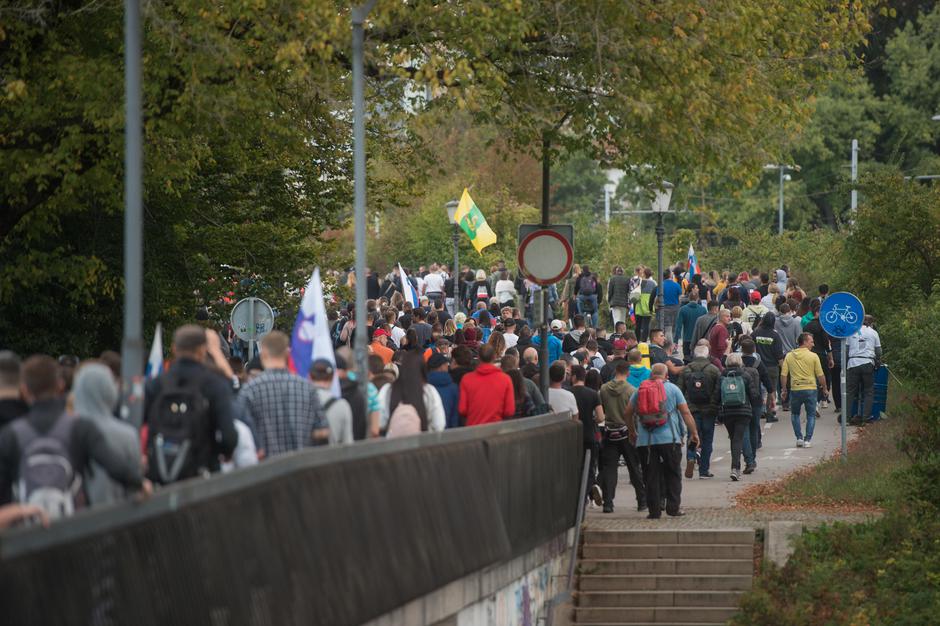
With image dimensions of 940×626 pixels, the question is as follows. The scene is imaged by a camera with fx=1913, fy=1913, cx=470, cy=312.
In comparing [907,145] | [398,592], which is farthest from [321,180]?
[907,145]

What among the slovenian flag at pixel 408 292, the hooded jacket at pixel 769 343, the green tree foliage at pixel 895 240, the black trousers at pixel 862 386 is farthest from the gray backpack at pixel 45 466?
the slovenian flag at pixel 408 292

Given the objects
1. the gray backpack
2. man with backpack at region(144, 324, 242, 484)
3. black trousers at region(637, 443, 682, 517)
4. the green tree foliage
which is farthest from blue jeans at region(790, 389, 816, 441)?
the gray backpack

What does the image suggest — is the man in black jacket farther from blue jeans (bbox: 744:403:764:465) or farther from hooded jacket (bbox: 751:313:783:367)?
hooded jacket (bbox: 751:313:783:367)

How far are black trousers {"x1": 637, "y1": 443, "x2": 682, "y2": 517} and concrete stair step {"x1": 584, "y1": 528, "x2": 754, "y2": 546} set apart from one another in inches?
26.3

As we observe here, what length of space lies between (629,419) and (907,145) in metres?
54.2

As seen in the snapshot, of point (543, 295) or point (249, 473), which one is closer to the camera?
point (249, 473)

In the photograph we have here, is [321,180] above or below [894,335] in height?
above

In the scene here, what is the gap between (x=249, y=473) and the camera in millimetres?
11328

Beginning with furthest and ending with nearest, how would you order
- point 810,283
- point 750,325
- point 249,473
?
point 810,283 < point 750,325 < point 249,473

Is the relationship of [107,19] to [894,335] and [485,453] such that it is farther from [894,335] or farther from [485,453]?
[894,335]

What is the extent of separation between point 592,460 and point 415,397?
7.03 m

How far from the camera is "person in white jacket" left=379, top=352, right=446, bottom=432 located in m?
16.4

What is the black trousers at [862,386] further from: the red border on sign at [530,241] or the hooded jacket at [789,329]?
the red border on sign at [530,241]

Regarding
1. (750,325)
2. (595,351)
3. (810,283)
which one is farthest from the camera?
(810,283)
